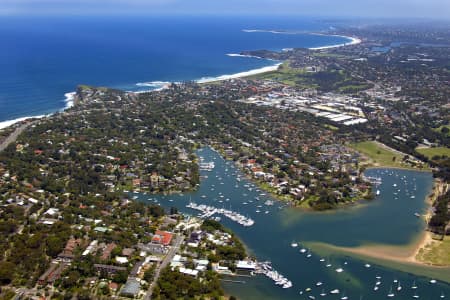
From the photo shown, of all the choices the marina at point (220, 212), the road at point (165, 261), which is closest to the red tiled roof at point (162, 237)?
the road at point (165, 261)

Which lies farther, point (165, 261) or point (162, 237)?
point (162, 237)

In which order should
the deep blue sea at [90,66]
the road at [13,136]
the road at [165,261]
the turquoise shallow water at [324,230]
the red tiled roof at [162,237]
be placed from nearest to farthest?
the road at [165,261]
the turquoise shallow water at [324,230]
the red tiled roof at [162,237]
the road at [13,136]
the deep blue sea at [90,66]

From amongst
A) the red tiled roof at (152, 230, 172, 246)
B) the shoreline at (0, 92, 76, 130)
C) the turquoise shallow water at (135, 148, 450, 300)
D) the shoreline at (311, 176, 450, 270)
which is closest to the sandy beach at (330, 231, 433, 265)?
the shoreline at (311, 176, 450, 270)

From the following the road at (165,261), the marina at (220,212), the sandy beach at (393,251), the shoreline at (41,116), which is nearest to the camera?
the road at (165,261)

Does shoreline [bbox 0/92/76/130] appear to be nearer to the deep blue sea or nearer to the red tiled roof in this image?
the deep blue sea

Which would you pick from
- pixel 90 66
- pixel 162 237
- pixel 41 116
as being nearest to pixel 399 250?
pixel 162 237

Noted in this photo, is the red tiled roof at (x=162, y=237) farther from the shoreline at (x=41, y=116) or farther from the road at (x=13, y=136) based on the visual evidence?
the shoreline at (x=41, y=116)

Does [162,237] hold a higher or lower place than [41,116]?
lower

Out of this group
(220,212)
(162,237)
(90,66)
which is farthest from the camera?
(90,66)

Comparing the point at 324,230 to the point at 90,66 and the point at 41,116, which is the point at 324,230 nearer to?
the point at 41,116
